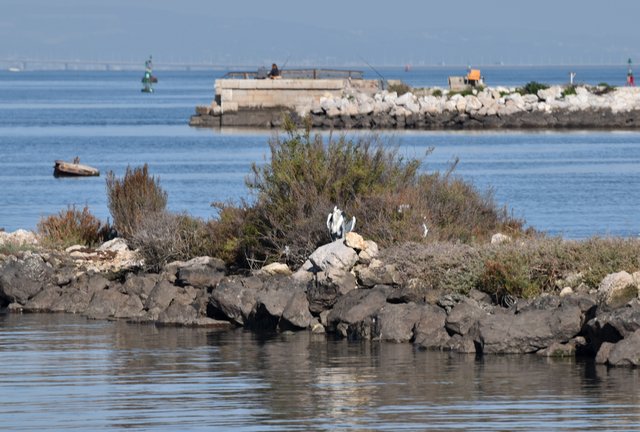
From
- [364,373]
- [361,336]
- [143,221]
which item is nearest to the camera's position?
[364,373]

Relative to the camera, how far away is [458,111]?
225 ft

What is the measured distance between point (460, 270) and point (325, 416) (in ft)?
15.9

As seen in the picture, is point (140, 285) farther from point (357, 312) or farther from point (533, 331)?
point (533, 331)

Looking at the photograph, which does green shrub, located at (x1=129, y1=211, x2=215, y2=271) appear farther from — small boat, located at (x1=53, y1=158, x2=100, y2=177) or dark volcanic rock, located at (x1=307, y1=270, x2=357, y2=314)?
small boat, located at (x1=53, y1=158, x2=100, y2=177)

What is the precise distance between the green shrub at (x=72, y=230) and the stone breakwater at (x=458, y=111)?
1696 inches

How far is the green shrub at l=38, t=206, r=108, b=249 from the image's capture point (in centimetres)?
2136

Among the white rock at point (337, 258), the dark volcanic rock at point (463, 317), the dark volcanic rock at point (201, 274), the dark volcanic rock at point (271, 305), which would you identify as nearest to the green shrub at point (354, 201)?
the dark volcanic rock at point (201, 274)

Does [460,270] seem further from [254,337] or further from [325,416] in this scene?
[325,416]

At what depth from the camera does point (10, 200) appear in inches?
1422

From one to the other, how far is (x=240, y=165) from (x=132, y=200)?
86.4 ft

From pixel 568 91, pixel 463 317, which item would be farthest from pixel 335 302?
pixel 568 91

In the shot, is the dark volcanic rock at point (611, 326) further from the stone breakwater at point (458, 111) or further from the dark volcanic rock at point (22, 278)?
the stone breakwater at point (458, 111)

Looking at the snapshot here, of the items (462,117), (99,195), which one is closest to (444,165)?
(99,195)

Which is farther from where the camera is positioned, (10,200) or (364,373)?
(10,200)
